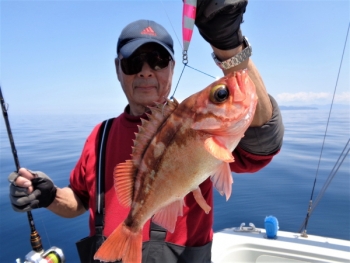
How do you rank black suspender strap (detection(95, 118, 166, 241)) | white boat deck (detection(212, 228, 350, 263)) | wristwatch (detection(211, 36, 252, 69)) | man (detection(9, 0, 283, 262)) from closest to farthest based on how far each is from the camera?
wristwatch (detection(211, 36, 252, 69)) → man (detection(9, 0, 283, 262)) → black suspender strap (detection(95, 118, 166, 241)) → white boat deck (detection(212, 228, 350, 263))

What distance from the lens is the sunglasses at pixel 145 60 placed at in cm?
225

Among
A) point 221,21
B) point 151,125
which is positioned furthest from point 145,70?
point 221,21

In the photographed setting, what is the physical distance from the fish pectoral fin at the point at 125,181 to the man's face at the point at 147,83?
0.93 m

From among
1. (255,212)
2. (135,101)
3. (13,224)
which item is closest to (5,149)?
(13,224)

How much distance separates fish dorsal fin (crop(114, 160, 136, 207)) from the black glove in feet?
2.71

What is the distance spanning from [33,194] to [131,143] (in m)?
0.99

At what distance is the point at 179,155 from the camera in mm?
1356

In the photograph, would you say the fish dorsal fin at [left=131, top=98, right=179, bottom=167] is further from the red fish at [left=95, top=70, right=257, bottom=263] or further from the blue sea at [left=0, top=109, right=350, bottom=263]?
the blue sea at [left=0, top=109, right=350, bottom=263]

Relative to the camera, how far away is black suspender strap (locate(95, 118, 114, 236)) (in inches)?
85.2

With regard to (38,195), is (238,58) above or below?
above

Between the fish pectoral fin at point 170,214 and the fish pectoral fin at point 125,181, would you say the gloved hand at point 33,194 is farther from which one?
the fish pectoral fin at point 170,214

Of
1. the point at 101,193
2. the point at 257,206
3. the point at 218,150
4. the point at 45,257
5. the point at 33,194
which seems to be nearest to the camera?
the point at 218,150

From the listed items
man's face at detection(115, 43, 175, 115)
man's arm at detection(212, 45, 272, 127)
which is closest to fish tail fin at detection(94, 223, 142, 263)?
man's arm at detection(212, 45, 272, 127)

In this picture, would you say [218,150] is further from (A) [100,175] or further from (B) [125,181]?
(A) [100,175]
